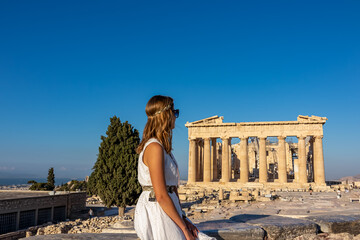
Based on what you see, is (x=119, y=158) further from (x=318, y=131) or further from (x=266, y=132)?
(x=318, y=131)

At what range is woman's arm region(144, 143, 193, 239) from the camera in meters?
2.67

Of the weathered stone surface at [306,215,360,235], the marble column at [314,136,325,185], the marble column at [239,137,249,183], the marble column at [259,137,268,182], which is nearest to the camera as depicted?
the weathered stone surface at [306,215,360,235]

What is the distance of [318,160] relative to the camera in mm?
38469

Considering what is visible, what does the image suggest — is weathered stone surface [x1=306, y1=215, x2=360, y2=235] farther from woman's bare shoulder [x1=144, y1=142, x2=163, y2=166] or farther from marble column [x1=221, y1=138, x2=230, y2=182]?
marble column [x1=221, y1=138, x2=230, y2=182]

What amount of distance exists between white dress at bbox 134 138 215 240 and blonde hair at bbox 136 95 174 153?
16cm

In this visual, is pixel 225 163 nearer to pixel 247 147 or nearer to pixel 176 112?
pixel 247 147

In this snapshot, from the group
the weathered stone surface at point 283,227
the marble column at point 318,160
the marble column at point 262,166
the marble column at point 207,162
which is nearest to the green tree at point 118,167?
the marble column at point 207,162

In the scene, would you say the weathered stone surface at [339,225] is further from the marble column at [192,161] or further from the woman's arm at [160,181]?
the marble column at [192,161]

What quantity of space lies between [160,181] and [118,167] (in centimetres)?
Answer: 2215

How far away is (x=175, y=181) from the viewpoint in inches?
119

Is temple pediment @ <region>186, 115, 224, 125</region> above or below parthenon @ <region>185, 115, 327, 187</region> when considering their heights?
above

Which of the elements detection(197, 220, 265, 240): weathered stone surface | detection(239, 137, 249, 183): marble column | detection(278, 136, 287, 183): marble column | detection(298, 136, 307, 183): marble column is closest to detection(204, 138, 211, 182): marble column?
detection(239, 137, 249, 183): marble column

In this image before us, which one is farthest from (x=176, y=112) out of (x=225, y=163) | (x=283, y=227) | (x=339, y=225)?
(x=225, y=163)

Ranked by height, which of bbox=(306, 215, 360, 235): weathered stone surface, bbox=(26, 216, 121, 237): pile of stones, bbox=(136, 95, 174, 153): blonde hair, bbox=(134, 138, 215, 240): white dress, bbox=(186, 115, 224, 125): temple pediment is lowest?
bbox=(26, 216, 121, 237): pile of stones
